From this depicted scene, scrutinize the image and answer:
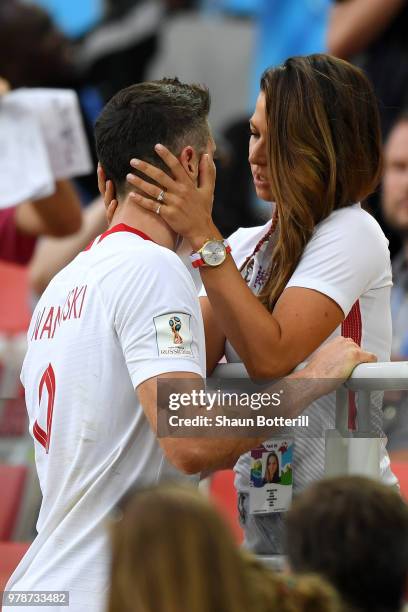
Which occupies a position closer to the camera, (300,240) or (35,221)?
(300,240)

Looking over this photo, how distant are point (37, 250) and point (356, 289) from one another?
329cm

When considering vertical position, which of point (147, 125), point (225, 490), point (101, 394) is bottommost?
point (225, 490)

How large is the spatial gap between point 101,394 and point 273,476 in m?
0.48

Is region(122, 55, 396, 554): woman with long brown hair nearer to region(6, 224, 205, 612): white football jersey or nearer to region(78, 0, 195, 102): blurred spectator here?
region(6, 224, 205, 612): white football jersey

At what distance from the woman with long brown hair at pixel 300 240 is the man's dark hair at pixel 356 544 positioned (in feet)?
2.49

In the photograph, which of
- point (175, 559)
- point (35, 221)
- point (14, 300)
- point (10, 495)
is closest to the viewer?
point (175, 559)

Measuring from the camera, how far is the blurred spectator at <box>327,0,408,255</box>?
16.7 ft

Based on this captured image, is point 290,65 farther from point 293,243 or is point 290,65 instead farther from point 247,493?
point 247,493

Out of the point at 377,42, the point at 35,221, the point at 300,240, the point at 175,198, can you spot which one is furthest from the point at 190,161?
the point at 377,42

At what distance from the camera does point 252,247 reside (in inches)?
124

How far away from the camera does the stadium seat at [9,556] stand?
344cm

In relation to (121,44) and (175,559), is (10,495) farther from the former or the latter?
(121,44)

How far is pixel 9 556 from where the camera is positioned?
364 centimetres

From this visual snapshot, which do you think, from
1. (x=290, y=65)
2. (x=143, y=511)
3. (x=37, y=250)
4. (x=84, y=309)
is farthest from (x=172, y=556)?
(x=37, y=250)
